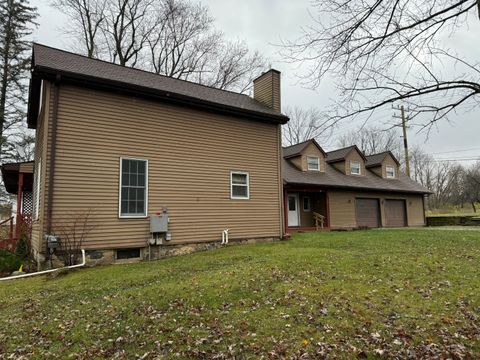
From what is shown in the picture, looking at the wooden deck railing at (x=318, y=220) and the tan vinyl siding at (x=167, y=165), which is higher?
the tan vinyl siding at (x=167, y=165)

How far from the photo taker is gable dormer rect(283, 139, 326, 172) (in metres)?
20.1

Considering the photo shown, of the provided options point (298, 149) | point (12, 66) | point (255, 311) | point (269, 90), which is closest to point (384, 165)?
point (298, 149)

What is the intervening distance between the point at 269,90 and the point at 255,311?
10.7m

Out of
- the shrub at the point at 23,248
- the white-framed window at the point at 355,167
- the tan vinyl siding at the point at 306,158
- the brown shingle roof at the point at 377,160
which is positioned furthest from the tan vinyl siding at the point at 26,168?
the brown shingle roof at the point at 377,160

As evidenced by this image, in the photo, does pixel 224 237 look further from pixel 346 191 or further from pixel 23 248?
pixel 346 191

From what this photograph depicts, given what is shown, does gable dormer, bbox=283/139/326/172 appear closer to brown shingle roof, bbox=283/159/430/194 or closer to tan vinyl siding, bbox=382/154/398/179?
brown shingle roof, bbox=283/159/430/194

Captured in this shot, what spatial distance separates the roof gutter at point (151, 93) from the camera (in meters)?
8.46

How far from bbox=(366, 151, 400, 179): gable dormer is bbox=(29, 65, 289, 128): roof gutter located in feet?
47.2

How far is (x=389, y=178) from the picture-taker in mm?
24750

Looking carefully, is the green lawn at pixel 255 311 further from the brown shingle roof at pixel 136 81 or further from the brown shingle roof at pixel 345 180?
the brown shingle roof at pixel 345 180

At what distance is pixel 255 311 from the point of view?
4805mm

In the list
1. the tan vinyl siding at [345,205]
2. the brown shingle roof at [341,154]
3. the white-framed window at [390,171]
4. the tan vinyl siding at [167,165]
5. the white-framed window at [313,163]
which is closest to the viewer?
the tan vinyl siding at [167,165]

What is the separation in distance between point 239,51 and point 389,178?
15.2 metres

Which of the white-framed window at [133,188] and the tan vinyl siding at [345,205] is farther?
the tan vinyl siding at [345,205]
